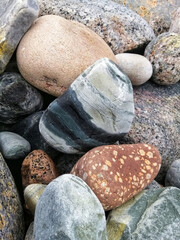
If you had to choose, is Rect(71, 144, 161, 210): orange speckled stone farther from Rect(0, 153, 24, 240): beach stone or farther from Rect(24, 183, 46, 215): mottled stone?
Rect(0, 153, 24, 240): beach stone

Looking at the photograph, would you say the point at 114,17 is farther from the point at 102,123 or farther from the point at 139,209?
the point at 139,209

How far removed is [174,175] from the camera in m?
2.07

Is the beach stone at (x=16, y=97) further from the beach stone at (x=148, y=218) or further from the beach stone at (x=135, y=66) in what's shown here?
the beach stone at (x=148, y=218)

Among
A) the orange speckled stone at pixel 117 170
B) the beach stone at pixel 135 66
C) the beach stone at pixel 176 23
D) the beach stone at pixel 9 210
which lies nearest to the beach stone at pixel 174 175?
the orange speckled stone at pixel 117 170

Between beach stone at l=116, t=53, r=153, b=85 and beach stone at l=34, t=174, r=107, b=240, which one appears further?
beach stone at l=116, t=53, r=153, b=85

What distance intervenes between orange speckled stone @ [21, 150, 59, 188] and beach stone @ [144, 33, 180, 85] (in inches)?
43.2

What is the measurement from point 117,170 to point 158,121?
0.82 m

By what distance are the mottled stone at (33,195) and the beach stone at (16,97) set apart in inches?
25.5

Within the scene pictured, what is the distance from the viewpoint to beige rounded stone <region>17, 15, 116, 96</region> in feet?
6.62

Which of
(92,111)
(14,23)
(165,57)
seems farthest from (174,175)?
(14,23)

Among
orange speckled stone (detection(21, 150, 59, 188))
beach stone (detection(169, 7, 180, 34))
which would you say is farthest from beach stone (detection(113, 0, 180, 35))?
orange speckled stone (detection(21, 150, 59, 188))

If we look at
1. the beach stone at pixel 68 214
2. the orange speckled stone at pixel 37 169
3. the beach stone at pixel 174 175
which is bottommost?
the beach stone at pixel 174 175

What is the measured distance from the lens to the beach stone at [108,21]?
8.11 feet

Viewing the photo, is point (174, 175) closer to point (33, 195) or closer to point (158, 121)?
point (158, 121)
